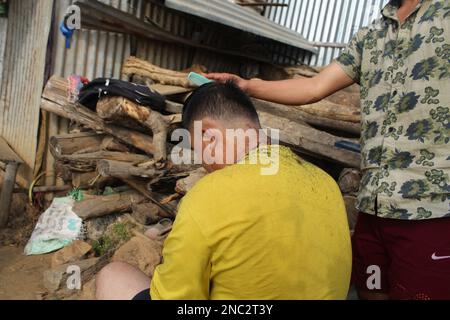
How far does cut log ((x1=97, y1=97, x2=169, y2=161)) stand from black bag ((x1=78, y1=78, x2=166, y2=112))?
0.05m

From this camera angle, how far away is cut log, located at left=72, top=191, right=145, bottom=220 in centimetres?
414

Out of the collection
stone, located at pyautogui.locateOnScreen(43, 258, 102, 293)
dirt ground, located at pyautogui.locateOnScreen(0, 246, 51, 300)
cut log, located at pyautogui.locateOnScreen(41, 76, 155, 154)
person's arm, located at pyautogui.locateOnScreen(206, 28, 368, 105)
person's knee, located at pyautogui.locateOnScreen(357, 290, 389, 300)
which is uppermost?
person's arm, located at pyautogui.locateOnScreen(206, 28, 368, 105)

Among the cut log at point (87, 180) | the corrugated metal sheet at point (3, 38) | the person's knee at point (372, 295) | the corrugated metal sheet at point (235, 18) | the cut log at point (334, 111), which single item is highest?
the corrugated metal sheet at point (235, 18)

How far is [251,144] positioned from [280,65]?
5800 mm

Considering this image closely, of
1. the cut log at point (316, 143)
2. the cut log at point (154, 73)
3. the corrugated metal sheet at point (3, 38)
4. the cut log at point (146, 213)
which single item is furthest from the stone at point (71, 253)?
the corrugated metal sheet at point (3, 38)

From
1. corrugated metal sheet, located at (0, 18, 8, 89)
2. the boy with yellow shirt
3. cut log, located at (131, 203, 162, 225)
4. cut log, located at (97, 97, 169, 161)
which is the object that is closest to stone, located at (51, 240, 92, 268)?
cut log, located at (131, 203, 162, 225)

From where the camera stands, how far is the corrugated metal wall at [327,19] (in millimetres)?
6789

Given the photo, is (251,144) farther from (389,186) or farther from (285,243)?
(389,186)

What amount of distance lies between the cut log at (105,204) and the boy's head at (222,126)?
2.85 metres

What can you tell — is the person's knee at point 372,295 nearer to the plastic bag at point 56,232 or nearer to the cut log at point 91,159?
the cut log at point 91,159

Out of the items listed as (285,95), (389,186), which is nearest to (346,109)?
(285,95)

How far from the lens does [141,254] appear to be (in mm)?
3576

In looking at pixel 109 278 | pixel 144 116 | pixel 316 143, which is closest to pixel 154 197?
pixel 144 116

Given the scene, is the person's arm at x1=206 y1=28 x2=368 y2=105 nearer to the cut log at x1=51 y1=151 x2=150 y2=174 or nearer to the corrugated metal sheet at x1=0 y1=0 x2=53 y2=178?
the cut log at x1=51 y1=151 x2=150 y2=174
